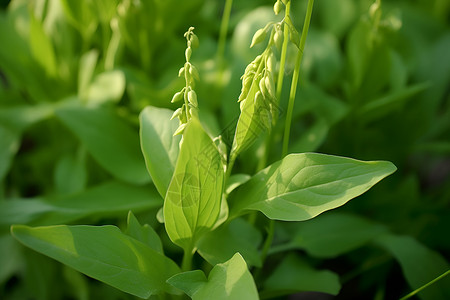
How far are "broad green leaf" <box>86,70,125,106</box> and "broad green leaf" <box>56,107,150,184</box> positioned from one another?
0.11 ft

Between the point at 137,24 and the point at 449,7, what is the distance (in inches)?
32.9

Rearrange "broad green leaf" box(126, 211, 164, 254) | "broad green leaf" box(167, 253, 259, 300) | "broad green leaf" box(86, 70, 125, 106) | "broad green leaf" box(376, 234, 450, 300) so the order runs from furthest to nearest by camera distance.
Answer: "broad green leaf" box(86, 70, 125, 106)
"broad green leaf" box(376, 234, 450, 300)
"broad green leaf" box(126, 211, 164, 254)
"broad green leaf" box(167, 253, 259, 300)

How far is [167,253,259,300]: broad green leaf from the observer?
1.34ft

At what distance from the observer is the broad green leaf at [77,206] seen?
62cm

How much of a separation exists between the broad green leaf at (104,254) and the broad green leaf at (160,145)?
0.07 meters

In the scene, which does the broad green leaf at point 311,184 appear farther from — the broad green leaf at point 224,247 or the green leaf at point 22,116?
the green leaf at point 22,116

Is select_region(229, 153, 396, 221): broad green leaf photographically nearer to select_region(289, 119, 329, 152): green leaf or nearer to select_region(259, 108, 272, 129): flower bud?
select_region(259, 108, 272, 129): flower bud

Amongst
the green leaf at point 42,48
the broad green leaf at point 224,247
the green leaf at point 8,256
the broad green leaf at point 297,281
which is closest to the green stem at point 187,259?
the broad green leaf at point 224,247

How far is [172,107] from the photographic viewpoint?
792 mm

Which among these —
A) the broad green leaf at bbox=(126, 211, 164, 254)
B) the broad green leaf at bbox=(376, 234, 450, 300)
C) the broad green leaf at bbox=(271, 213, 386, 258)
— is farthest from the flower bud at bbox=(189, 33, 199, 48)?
the broad green leaf at bbox=(376, 234, 450, 300)

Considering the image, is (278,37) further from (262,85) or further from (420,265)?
(420,265)

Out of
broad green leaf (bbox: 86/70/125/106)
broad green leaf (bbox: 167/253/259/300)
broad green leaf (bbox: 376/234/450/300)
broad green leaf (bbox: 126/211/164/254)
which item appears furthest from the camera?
broad green leaf (bbox: 86/70/125/106)

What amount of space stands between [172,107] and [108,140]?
0.44ft

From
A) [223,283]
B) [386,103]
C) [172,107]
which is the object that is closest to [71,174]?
[172,107]
